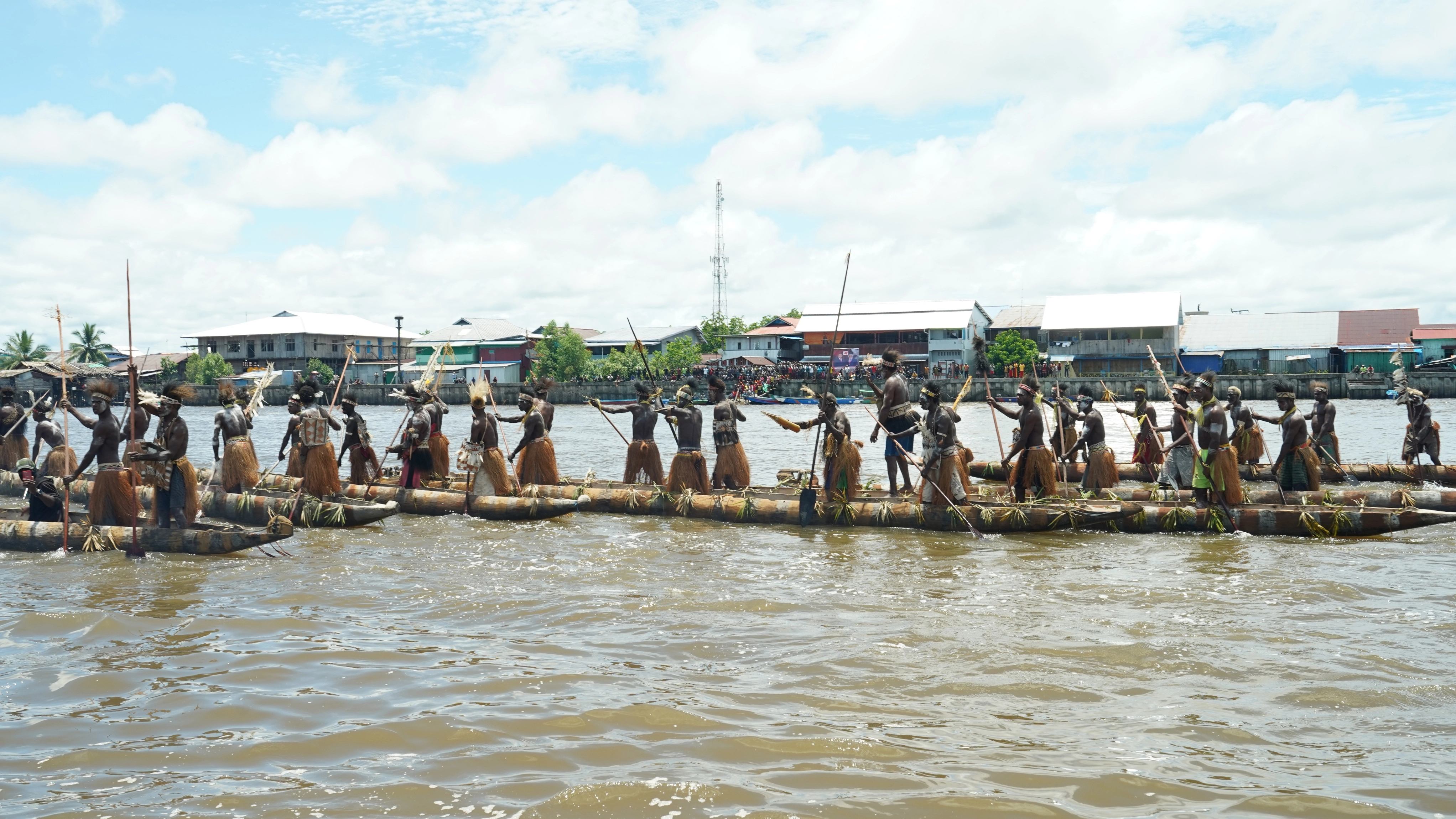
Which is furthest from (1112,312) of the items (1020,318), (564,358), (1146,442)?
(1146,442)

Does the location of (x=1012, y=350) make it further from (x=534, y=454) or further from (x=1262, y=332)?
(x=534, y=454)

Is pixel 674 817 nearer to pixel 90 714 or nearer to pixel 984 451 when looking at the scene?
pixel 90 714

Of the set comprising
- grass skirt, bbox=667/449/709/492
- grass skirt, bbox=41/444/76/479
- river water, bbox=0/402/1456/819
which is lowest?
river water, bbox=0/402/1456/819

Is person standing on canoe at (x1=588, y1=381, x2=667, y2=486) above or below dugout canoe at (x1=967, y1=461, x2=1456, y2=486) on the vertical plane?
above

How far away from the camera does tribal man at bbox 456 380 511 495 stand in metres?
14.9

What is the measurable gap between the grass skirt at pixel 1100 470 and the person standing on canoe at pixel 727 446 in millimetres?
5406

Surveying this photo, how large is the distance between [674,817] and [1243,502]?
34.8 feet

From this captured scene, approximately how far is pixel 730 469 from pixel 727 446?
1.19 ft

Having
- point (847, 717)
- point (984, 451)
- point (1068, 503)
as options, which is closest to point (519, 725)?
point (847, 717)

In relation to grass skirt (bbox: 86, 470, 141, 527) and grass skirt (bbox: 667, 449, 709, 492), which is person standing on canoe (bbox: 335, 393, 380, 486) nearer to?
grass skirt (bbox: 86, 470, 141, 527)

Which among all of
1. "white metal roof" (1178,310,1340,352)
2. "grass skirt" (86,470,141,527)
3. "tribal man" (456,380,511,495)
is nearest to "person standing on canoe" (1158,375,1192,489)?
"tribal man" (456,380,511,495)

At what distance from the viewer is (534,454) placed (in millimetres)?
16328

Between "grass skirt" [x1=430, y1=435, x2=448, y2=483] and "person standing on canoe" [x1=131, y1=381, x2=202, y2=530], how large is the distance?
518 cm

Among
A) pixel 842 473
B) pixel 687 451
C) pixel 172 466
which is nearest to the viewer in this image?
pixel 172 466
